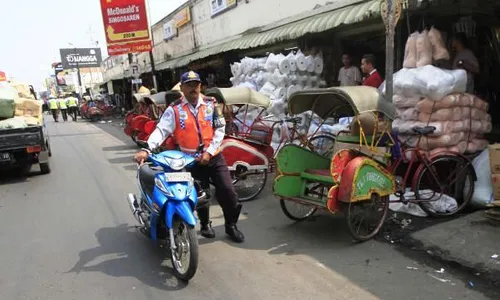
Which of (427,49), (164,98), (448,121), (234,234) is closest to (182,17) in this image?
(164,98)

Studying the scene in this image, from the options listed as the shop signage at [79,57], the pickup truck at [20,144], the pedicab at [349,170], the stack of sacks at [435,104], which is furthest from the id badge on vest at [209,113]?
the shop signage at [79,57]

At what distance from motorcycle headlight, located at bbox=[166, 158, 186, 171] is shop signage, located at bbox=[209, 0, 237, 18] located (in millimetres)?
12075

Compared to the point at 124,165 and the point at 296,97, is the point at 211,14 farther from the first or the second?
the point at 296,97

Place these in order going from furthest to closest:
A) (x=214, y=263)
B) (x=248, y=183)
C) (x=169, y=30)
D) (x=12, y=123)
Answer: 1. (x=169, y=30)
2. (x=12, y=123)
3. (x=248, y=183)
4. (x=214, y=263)

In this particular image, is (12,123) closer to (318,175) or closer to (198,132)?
(198,132)

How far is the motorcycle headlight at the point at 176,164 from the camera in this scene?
3.98 meters

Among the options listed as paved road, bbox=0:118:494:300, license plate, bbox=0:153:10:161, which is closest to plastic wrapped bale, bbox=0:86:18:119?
license plate, bbox=0:153:10:161

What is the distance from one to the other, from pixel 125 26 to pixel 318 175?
50.6 ft

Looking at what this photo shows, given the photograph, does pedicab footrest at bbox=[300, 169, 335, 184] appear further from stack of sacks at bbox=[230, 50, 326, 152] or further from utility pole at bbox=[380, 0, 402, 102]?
stack of sacks at bbox=[230, 50, 326, 152]

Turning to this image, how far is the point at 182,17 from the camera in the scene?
67.9 ft

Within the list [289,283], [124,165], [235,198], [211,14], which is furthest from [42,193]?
[211,14]

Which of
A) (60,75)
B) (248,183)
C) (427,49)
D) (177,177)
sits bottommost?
(248,183)

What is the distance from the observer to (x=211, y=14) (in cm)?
1733

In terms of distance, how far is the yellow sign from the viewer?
18.2m
